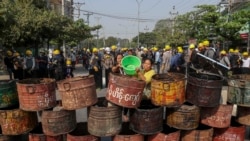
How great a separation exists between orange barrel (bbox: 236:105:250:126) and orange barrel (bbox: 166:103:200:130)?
110 centimetres

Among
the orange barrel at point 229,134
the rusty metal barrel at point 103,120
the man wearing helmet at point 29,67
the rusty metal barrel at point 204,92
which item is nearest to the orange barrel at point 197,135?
the orange barrel at point 229,134

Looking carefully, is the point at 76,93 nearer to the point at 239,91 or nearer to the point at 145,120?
the point at 145,120

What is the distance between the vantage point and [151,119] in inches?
225

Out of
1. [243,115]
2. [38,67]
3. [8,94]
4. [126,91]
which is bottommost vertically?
[243,115]

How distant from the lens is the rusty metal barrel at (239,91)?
6.30 m

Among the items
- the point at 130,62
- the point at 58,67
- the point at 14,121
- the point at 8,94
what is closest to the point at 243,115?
the point at 130,62

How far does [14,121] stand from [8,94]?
19.2 inches

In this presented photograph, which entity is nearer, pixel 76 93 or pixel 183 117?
pixel 76 93

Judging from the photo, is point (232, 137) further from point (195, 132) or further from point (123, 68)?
point (123, 68)

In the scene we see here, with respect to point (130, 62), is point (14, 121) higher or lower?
lower

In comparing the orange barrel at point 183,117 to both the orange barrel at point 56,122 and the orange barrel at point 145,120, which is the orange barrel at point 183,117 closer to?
the orange barrel at point 145,120

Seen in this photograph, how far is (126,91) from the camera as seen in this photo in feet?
18.0

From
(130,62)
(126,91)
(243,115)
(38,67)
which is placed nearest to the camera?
(126,91)

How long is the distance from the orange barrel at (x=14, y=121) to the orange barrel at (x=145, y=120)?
181 cm
